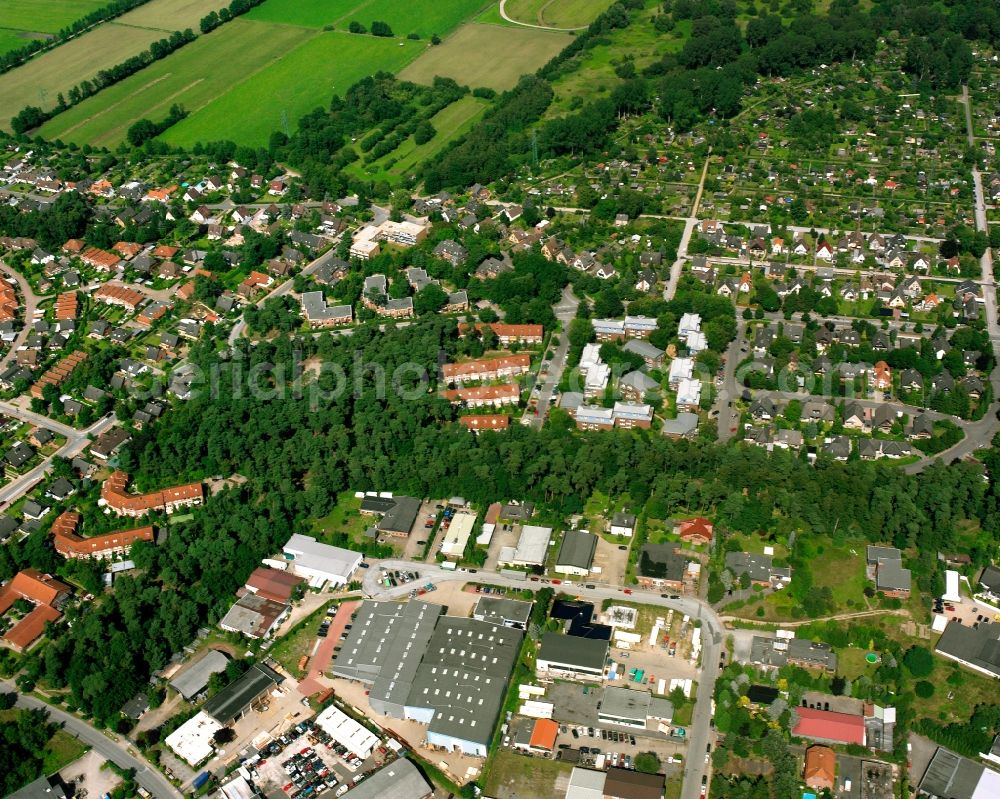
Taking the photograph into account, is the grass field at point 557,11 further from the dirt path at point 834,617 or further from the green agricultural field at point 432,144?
the dirt path at point 834,617

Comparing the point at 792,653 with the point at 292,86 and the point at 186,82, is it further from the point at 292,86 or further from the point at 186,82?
the point at 186,82

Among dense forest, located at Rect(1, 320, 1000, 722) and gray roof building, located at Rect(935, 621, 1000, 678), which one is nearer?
gray roof building, located at Rect(935, 621, 1000, 678)

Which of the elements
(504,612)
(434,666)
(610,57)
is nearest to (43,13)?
(610,57)

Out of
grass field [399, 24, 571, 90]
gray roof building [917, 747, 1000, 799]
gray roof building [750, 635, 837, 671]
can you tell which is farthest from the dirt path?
grass field [399, 24, 571, 90]

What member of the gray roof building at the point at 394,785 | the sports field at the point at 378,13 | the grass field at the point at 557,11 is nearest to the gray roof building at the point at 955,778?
the gray roof building at the point at 394,785

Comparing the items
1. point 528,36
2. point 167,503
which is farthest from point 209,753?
point 528,36

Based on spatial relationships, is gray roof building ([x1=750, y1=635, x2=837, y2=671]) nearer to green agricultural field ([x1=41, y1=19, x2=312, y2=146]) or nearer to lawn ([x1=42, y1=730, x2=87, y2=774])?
lawn ([x1=42, y1=730, x2=87, y2=774])
